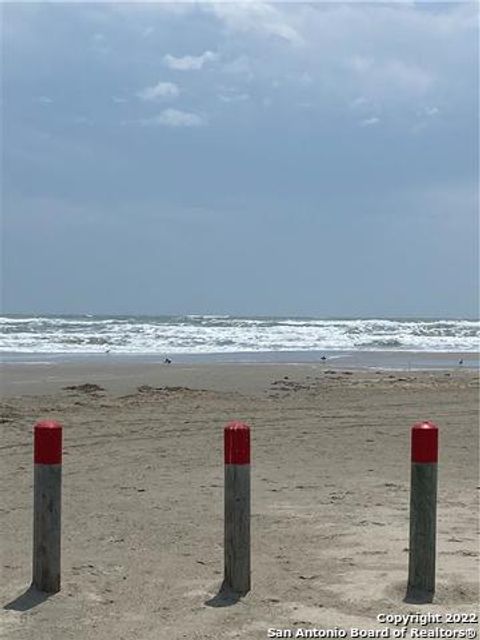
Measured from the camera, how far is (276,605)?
4.80m

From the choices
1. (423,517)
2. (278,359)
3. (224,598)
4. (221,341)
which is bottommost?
(224,598)

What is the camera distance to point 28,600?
4855 millimetres

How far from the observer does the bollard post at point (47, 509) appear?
4.91 metres

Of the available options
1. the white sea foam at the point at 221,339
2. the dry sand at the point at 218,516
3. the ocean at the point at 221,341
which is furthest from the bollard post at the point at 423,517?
the white sea foam at the point at 221,339

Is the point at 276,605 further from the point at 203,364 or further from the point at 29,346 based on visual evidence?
the point at 29,346

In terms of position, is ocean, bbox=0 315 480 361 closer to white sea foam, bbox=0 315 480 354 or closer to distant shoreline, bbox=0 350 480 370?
white sea foam, bbox=0 315 480 354

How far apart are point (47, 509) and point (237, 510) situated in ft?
3.63

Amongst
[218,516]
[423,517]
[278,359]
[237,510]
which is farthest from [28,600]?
[278,359]

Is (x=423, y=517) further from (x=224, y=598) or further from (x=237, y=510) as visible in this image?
(x=224, y=598)

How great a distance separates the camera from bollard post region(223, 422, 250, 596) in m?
4.93

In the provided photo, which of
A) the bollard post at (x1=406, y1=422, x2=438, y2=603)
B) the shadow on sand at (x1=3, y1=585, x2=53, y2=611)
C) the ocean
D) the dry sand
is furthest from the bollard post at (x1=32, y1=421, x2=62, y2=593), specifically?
the ocean

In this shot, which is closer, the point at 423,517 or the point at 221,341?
the point at 423,517

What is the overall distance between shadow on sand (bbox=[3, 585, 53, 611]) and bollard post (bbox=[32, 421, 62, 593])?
0.03 meters

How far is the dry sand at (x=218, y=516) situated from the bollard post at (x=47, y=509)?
145 millimetres
